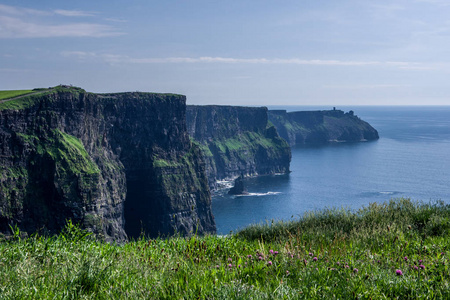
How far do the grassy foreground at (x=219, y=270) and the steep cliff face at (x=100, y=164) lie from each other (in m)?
58.1

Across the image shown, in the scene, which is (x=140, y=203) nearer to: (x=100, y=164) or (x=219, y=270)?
(x=100, y=164)

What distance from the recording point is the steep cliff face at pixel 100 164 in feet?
321

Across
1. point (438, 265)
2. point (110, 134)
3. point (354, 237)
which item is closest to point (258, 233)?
point (354, 237)

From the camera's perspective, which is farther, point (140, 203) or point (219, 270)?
point (140, 203)

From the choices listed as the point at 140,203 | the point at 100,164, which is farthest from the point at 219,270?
the point at 140,203

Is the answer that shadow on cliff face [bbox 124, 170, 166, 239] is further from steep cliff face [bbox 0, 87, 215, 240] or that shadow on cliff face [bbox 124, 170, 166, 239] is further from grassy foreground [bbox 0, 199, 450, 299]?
grassy foreground [bbox 0, 199, 450, 299]

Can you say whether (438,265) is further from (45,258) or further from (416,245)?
(45,258)

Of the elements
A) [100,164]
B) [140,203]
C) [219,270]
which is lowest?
[140,203]

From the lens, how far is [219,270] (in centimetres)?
727

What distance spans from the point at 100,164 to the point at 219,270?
126469 mm

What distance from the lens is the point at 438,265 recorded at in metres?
7.39

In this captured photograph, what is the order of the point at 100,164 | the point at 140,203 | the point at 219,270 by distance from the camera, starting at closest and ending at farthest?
the point at 219,270, the point at 100,164, the point at 140,203

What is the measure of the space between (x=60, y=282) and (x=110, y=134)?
139339 millimetres

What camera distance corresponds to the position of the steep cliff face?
321 feet
